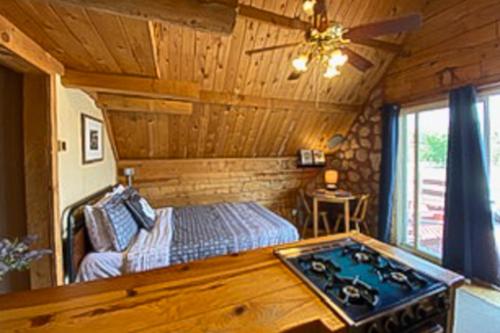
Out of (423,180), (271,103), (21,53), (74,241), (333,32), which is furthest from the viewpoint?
(271,103)

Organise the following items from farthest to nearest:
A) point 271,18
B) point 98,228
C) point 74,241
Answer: point 271,18 → point 98,228 → point 74,241

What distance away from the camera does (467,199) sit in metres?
2.95

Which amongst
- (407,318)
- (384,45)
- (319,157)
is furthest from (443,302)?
(319,157)

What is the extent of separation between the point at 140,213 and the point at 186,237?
678 mm

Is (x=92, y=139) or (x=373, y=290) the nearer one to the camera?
(x=373, y=290)

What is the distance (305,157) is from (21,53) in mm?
4234

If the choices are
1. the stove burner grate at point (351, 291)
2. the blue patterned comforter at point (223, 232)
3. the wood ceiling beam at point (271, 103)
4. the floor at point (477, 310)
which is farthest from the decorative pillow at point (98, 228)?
the floor at point (477, 310)

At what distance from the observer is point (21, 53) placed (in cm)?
170

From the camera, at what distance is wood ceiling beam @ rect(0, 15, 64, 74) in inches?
60.9

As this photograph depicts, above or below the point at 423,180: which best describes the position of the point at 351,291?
below

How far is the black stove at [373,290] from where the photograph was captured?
3.11 feet

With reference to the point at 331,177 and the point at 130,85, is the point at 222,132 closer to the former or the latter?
the point at 130,85

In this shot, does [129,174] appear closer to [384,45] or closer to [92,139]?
[92,139]

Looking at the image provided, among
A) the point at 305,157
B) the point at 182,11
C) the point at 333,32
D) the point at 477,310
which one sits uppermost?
the point at 333,32
